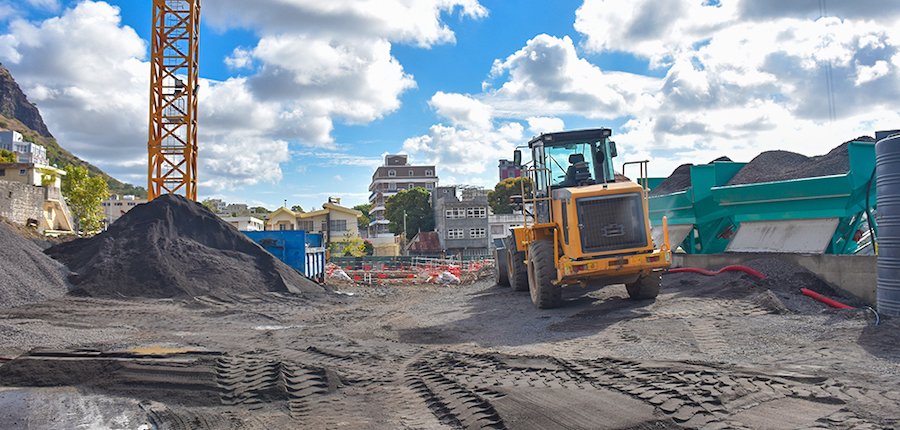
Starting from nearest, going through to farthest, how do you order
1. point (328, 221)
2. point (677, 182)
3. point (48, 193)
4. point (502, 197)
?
point (677, 182) → point (48, 193) → point (502, 197) → point (328, 221)

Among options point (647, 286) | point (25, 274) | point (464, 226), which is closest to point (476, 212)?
point (464, 226)

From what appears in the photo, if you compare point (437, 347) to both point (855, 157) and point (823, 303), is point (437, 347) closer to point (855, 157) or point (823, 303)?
point (823, 303)

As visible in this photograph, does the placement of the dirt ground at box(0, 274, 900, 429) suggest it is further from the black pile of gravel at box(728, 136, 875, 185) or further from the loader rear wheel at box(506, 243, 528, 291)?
the loader rear wheel at box(506, 243, 528, 291)

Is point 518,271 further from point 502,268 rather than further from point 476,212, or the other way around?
point 476,212

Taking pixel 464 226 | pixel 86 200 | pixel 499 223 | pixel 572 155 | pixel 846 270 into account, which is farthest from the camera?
pixel 499 223

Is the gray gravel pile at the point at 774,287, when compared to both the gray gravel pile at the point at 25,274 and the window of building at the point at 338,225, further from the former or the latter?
the window of building at the point at 338,225

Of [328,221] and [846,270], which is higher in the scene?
[328,221]

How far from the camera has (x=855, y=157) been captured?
10.9m

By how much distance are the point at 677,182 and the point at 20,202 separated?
106ft

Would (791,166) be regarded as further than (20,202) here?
No

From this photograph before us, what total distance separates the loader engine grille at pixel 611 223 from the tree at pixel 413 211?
59651 millimetres

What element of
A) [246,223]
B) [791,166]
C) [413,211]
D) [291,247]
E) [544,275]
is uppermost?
[413,211]

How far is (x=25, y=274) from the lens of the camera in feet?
50.0

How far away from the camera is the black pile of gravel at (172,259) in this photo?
16.7 metres
